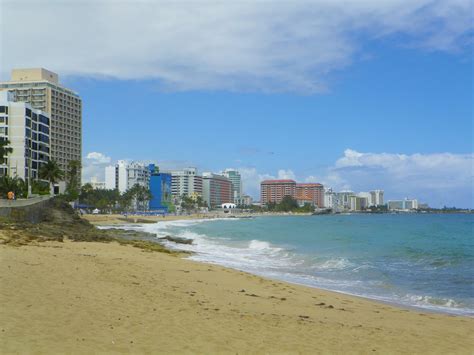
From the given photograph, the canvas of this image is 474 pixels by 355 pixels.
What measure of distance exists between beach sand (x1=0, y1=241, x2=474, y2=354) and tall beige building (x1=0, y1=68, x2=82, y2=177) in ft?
431

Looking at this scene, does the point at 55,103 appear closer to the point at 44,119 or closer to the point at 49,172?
the point at 44,119

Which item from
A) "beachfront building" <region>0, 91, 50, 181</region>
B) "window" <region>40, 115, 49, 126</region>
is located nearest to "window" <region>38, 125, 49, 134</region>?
"window" <region>40, 115, 49, 126</region>

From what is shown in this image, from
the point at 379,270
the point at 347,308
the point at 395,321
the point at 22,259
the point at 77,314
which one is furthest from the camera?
the point at 379,270

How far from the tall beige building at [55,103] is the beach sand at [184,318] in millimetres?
131503

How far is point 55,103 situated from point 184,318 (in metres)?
145

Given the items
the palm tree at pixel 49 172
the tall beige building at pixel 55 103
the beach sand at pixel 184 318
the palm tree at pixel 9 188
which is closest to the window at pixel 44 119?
the palm tree at pixel 49 172

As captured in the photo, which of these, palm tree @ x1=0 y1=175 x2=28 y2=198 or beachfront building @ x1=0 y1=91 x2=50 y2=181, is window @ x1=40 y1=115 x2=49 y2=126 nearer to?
beachfront building @ x1=0 y1=91 x2=50 y2=181

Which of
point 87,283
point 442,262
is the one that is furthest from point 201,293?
point 442,262

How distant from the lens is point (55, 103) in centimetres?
14250

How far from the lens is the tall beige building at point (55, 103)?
13825 cm

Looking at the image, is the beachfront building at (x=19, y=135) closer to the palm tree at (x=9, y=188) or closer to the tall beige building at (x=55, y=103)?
the palm tree at (x=9, y=188)

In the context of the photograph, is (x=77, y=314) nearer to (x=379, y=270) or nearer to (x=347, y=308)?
(x=347, y=308)

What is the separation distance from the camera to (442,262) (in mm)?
26812

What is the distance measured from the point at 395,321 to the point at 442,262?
17.5 metres
